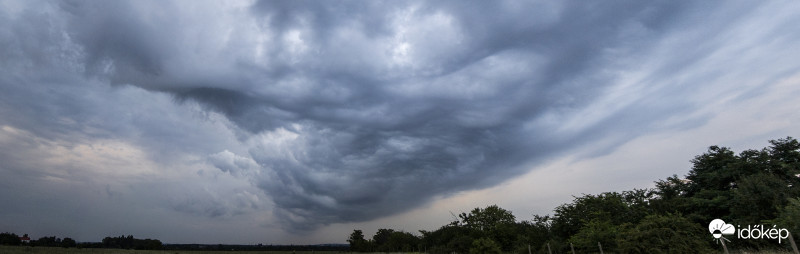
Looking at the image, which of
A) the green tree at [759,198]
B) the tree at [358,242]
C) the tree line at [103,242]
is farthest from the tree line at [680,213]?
the tree line at [103,242]

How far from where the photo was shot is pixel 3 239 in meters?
104

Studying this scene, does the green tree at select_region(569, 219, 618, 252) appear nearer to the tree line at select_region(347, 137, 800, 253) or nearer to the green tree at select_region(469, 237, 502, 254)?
the tree line at select_region(347, 137, 800, 253)

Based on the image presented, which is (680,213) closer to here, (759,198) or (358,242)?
(759,198)

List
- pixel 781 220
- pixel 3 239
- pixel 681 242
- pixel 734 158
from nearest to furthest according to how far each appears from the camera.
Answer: pixel 781 220 → pixel 681 242 → pixel 734 158 → pixel 3 239

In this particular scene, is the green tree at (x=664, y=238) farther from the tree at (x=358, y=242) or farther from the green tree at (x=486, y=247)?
the tree at (x=358, y=242)

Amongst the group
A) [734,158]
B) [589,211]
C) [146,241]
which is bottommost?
[146,241]

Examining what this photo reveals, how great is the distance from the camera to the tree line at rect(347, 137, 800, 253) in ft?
87.7

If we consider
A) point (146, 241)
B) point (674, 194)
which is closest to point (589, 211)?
point (674, 194)

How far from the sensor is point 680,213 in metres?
29.5

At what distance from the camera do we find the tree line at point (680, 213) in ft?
87.7

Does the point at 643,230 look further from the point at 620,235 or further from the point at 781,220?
the point at 781,220

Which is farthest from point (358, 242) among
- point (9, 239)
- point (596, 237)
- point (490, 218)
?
point (9, 239)

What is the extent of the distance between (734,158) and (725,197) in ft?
21.8

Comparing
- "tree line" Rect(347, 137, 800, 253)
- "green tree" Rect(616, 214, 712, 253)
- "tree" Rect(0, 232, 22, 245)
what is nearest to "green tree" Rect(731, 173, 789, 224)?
"tree line" Rect(347, 137, 800, 253)
